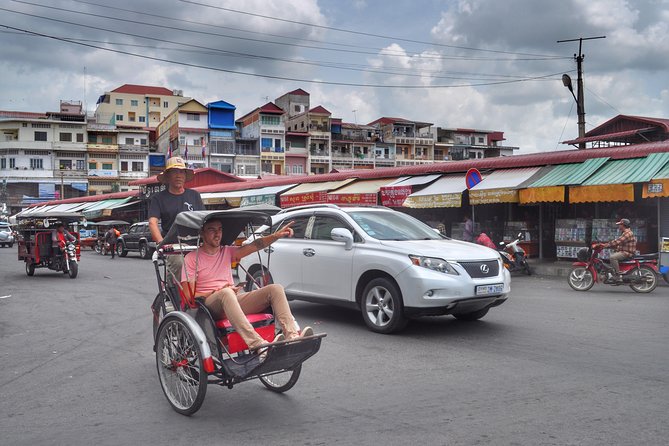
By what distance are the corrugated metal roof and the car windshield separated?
9.74m

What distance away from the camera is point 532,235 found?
66.6 feet

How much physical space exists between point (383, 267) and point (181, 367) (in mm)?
3692

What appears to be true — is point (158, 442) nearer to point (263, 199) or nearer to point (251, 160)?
point (263, 199)

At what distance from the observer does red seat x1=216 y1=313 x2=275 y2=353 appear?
15.5 ft

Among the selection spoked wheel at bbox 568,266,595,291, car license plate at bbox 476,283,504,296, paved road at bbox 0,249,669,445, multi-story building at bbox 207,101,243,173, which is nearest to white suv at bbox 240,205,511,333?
car license plate at bbox 476,283,504,296

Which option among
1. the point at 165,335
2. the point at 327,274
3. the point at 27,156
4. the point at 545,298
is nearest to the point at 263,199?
the point at 545,298

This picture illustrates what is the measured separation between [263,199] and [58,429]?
92.9 ft

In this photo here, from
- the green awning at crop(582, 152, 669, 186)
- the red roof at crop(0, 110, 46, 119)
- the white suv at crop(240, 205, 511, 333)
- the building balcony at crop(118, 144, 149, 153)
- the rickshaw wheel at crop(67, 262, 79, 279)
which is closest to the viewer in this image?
the white suv at crop(240, 205, 511, 333)

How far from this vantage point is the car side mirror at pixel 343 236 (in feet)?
27.4

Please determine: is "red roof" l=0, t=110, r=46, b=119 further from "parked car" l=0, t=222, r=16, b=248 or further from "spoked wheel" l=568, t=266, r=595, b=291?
"spoked wheel" l=568, t=266, r=595, b=291

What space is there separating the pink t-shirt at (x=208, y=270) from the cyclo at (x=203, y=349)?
0.40 feet

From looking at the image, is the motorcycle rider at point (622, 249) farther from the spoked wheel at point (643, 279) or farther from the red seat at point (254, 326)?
the red seat at point (254, 326)

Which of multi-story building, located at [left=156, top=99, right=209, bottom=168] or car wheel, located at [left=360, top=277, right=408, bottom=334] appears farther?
multi-story building, located at [left=156, top=99, right=209, bottom=168]

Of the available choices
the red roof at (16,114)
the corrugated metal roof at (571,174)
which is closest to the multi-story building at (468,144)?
the red roof at (16,114)
